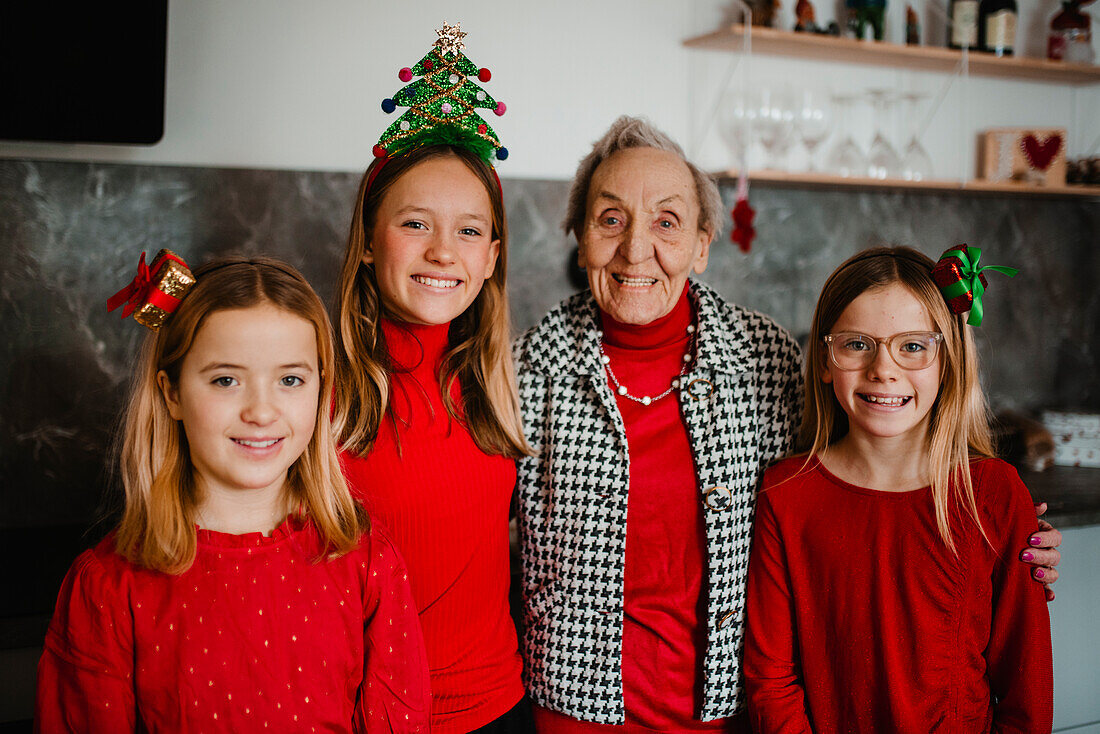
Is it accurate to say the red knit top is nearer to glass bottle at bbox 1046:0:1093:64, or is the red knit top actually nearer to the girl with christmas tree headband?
the girl with christmas tree headband

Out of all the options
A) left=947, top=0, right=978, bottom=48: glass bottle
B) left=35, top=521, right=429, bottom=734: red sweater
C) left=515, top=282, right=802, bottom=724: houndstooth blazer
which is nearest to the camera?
left=35, top=521, right=429, bottom=734: red sweater

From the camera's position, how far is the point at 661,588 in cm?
164

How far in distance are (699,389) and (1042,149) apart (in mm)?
2157

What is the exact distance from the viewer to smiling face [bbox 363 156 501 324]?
158 cm

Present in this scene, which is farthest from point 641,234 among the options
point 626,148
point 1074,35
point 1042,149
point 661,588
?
point 1074,35

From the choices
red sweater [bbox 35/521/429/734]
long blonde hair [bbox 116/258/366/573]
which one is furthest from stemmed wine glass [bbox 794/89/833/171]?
red sweater [bbox 35/521/429/734]

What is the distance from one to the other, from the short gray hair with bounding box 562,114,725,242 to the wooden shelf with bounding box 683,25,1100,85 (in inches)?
42.4

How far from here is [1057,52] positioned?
3.20 m

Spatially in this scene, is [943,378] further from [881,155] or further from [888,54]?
[888,54]

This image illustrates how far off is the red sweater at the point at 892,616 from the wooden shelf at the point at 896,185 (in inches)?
52.7

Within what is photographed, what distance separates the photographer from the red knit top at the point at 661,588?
5.32ft

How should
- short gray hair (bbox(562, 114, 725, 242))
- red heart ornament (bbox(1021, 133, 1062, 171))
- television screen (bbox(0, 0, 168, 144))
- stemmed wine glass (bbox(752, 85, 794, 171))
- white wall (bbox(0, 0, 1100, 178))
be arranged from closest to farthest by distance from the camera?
short gray hair (bbox(562, 114, 725, 242))
television screen (bbox(0, 0, 168, 144))
white wall (bbox(0, 0, 1100, 178))
stemmed wine glass (bbox(752, 85, 794, 171))
red heart ornament (bbox(1021, 133, 1062, 171))

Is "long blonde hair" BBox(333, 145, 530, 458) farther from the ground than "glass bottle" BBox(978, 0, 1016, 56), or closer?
closer

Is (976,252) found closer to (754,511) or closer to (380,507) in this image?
(754,511)
